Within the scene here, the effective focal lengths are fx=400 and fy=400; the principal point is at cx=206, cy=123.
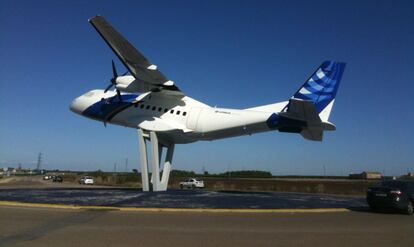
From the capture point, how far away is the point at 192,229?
38.1 feet

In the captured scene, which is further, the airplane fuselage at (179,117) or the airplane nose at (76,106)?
the airplane nose at (76,106)

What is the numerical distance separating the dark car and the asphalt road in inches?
86.0

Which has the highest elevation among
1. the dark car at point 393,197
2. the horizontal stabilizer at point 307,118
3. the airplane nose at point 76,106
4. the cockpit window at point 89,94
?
the cockpit window at point 89,94

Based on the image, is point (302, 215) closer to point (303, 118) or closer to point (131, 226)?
point (131, 226)

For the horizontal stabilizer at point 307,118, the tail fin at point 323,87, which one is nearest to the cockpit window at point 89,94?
the horizontal stabilizer at point 307,118

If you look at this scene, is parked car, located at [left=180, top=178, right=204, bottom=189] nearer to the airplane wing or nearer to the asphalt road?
the airplane wing

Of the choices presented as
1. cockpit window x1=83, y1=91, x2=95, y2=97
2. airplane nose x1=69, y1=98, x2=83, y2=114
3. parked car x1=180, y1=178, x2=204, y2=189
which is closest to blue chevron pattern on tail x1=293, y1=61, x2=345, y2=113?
cockpit window x1=83, y1=91, x2=95, y2=97

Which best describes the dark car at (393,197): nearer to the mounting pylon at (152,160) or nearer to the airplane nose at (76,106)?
the mounting pylon at (152,160)

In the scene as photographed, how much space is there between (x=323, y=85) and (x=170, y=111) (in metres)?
10.7

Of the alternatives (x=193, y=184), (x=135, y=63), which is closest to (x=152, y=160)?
(x=135, y=63)

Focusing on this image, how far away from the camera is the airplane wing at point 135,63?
79.8 ft

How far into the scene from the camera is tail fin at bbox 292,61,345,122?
85.6 ft

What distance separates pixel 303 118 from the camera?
2405 centimetres

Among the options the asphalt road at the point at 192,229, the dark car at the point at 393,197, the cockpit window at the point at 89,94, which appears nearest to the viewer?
the asphalt road at the point at 192,229
